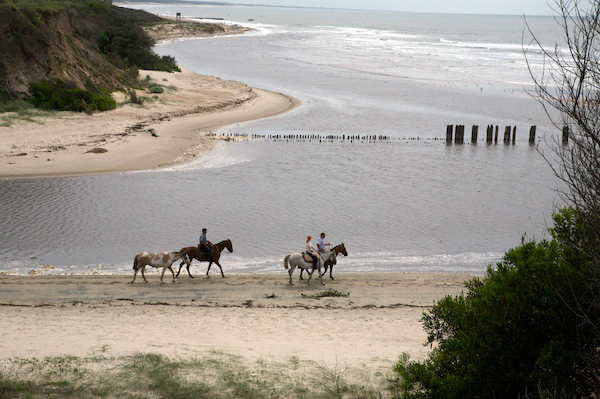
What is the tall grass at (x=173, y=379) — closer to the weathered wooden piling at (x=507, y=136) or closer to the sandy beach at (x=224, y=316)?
the sandy beach at (x=224, y=316)

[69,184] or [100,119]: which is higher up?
[100,119]

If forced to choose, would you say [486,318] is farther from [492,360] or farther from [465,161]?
[465,161]

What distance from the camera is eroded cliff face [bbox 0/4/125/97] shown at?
41.8 m

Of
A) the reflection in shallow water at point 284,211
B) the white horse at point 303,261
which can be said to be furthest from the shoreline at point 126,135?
the white horse at point 303,261

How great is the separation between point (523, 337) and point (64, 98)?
127 ft

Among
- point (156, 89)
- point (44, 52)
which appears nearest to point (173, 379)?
point (44, 52)

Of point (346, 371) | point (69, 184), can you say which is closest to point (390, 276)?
point (346, 371)

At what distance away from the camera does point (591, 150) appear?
883cm

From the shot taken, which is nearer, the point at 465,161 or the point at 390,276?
the point at 390,276

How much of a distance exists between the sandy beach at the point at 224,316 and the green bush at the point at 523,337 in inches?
147

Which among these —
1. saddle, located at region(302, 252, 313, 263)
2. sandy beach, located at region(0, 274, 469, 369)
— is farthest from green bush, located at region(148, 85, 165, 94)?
saddle, located at region(302, 252, 313, 263)

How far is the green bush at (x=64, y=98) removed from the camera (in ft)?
137

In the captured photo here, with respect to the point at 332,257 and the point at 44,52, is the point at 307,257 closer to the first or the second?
the point at 332,257

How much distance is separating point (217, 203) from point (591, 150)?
20.7 meters
